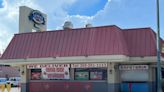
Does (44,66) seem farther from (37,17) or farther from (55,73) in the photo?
(37,17)

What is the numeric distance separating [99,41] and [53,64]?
481cm

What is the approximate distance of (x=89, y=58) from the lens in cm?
2661

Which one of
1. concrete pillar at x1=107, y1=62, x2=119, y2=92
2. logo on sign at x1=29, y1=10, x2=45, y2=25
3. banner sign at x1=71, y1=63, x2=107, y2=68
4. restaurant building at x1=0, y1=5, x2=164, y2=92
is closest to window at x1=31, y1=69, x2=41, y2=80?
restaurant building at x1=0, y1=5, x2=164, y2=92

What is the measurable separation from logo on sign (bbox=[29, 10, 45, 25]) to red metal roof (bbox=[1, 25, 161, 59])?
257 inches

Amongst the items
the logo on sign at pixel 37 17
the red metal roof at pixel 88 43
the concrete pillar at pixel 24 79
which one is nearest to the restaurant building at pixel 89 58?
the red metal roof at pixel 88 43

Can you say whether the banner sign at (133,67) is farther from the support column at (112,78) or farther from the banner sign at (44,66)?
the banner sign at (44,66)

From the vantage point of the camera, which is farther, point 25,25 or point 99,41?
point 25,25

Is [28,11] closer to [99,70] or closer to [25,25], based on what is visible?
[25,25]

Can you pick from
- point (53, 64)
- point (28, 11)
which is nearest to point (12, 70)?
point (28, 11)

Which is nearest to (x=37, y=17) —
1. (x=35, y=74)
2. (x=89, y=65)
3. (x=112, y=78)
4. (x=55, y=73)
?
(x=35, y=74)

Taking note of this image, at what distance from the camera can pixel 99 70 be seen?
92.4 ft

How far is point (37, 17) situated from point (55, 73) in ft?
33.1

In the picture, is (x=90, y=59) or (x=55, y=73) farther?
(x=55, y=73)

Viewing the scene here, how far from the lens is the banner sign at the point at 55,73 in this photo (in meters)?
29.1
